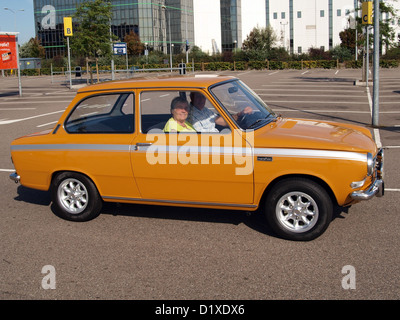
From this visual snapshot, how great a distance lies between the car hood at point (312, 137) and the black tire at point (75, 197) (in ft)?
6.91

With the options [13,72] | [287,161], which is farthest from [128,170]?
[13,72]

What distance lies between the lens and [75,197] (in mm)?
6230

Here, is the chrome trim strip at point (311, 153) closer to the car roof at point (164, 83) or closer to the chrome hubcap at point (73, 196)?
the car roof at point (164, 83)

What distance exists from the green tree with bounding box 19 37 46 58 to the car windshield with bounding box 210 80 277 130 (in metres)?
83.9

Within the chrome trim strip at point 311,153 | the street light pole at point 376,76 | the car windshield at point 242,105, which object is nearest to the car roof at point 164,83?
the car windshield at point 242,105

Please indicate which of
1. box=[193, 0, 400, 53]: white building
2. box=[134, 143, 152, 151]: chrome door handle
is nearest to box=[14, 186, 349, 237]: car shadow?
box=[134, 143, 152, 151]: chrome door handle

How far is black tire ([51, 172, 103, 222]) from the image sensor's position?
20.0ft

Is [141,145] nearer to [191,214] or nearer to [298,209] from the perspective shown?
[191,214]

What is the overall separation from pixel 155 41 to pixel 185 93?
294 feet

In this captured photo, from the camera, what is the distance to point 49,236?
19.0ft

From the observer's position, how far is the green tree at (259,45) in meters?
65.0

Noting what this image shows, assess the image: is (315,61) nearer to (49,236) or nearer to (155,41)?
(155,41)

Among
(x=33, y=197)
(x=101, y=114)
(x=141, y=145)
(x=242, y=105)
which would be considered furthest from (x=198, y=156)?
(x=33, y=197)

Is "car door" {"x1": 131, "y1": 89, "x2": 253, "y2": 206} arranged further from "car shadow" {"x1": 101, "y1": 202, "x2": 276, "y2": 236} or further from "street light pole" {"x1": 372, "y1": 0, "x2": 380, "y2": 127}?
"street light pole" {"x1": 372, "y1": 0, "x2": 380, "y2": 127}
